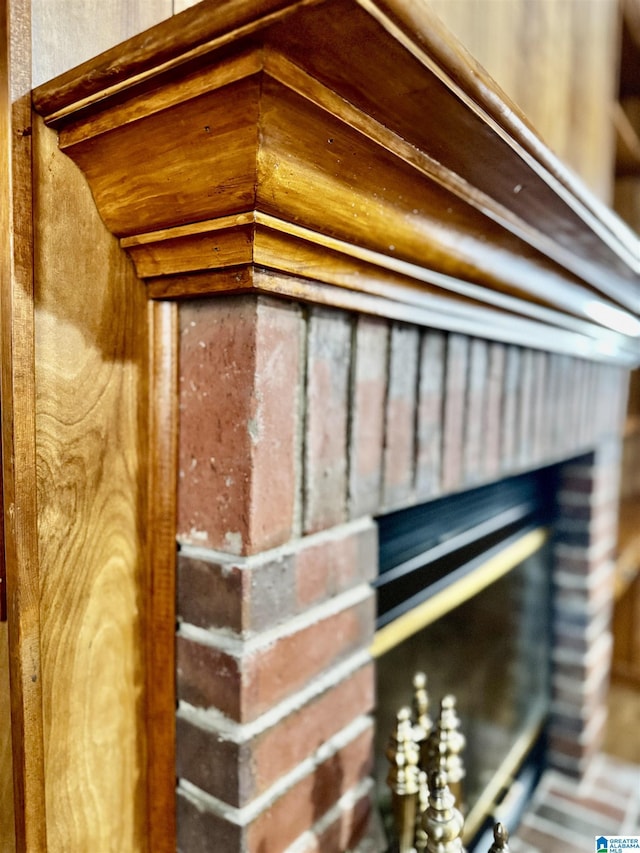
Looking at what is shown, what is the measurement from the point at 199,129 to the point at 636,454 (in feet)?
10.7

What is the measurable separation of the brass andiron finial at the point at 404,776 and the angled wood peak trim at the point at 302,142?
1.70 ft

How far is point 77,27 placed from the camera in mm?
520

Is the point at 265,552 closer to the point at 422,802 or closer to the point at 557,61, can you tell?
the point at 422,802

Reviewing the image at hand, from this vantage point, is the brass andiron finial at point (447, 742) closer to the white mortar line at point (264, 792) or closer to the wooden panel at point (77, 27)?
the white mortar line at point (264, 792)

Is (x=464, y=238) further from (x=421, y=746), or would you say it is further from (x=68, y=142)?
(x=421, y=746)

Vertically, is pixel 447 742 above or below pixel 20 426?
below

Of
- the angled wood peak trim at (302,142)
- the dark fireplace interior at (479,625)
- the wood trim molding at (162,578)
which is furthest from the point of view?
the dark fireplace interior at (479,625)

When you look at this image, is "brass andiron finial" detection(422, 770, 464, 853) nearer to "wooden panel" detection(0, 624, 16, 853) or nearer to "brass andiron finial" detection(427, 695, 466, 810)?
"brass andiron finial" detection(427, 695, 466, 810)

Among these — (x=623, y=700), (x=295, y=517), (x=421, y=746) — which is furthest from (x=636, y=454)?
(x=295, y=517)

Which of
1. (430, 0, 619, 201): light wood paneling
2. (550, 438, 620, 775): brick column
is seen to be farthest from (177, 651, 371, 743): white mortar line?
(550, 438, 620, 775): brick column

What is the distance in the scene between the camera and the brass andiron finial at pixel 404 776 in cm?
70

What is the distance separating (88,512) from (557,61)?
4.66ft

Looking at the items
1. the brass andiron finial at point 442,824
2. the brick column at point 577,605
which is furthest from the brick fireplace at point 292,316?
the brick column at point 577,605

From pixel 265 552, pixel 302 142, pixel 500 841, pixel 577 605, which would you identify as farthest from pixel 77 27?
pixel 577 605
